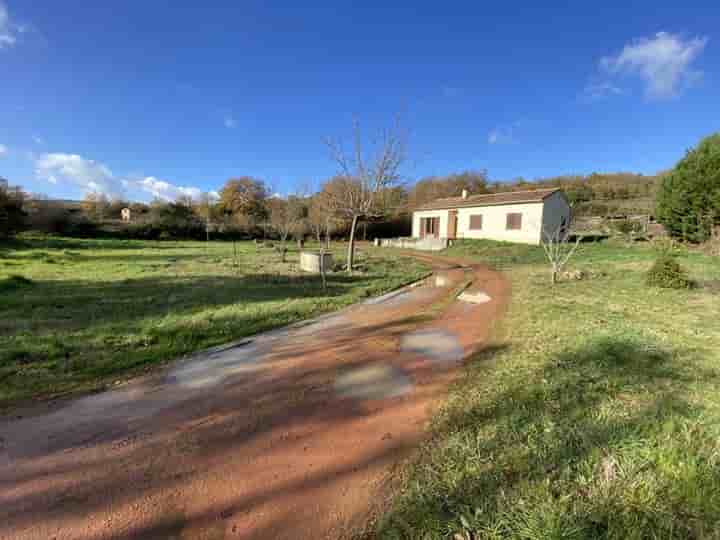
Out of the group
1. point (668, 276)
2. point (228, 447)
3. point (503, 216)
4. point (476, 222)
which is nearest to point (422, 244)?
point (476, 222)

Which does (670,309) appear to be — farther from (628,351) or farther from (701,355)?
(628,351)

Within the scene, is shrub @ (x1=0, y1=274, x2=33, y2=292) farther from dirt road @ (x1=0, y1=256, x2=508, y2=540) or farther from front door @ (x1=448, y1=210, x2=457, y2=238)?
front door @ (x1=448, y1=210, x2=457, y2=238)

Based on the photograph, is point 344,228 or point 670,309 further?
point 344,228

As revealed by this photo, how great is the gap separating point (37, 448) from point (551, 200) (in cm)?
2274

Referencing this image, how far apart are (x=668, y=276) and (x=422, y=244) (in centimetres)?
1535

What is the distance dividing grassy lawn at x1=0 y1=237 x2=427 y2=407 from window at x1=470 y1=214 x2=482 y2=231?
42.1ft

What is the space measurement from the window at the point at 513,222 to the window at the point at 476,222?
6.61 ft

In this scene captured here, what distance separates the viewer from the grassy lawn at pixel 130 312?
144 inches

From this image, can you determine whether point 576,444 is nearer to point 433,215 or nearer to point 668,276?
point 668,276

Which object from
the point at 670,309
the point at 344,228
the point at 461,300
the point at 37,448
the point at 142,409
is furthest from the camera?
the point at 344,228

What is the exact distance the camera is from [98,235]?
29.8 metres

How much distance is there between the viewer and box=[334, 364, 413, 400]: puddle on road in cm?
309

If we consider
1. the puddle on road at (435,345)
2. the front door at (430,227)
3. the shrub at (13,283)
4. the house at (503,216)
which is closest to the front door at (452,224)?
the house at (503,216)

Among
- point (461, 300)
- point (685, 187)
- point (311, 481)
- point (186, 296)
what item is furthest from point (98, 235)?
point (685, 187)
